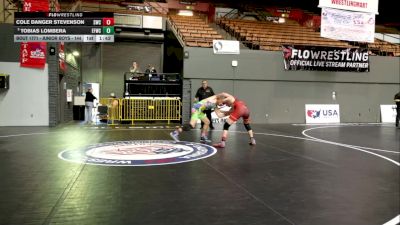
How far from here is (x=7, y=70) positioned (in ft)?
50.0

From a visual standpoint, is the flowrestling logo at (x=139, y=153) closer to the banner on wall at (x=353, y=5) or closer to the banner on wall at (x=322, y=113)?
the banner on wall at (x=353, y=5)

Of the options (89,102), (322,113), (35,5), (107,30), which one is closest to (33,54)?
(35,5)

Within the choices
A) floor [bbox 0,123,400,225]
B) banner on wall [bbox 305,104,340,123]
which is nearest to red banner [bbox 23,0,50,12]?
floor [bbox 0,123,400,225]

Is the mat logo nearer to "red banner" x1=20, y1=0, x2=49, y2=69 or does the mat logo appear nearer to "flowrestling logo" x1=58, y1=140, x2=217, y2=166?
"flowrestling logo" x1=58, y1=140, x2=217, y2=166

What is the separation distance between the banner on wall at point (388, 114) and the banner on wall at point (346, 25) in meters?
8.71

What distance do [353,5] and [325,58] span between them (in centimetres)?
763

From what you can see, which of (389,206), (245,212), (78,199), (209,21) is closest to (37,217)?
(78,199)

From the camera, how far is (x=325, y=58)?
20.2 meters

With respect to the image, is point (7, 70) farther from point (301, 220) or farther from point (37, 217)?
point (301, 220)

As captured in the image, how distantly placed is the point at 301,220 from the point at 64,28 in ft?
33.9

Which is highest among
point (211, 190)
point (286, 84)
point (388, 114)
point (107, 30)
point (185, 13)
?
point (185, 13)
